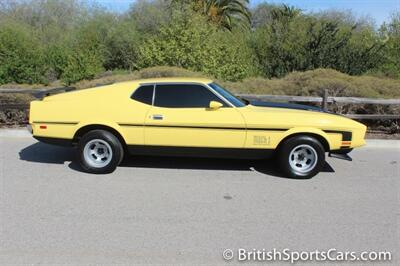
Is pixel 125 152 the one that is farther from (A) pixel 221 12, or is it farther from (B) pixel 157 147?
(A) pixel 221 12

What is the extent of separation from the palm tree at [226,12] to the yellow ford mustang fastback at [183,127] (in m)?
22.3

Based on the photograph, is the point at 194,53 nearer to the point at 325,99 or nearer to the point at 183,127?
the point at 325,99

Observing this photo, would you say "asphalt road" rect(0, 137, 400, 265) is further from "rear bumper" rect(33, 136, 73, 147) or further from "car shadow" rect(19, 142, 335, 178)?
"rear bumper" rect(33, 136, 73, 147)

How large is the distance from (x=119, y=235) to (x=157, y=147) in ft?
6.86

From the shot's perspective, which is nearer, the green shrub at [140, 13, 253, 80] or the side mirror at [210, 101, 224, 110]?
the side mirror at [210, 101, 224, 110]

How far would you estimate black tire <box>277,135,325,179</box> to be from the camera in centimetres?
561

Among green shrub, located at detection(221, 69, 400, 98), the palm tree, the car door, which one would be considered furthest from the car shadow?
the palm tree

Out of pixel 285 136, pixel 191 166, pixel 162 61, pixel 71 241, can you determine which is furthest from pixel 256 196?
pixel 162 61

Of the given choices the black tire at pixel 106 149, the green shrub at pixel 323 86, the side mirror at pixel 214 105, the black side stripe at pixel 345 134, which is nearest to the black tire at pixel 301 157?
the black side stripe at pixel 345 134

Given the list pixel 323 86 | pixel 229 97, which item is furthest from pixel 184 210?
pixel 323 86

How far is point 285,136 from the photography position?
18.5 ft

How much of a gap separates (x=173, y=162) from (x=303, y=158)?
6.81ft

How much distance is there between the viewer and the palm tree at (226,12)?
2944 centimetres

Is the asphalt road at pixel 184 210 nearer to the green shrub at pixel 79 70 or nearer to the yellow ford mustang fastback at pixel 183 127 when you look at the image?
the yellow ford mustang fastback at pixel 183 127
